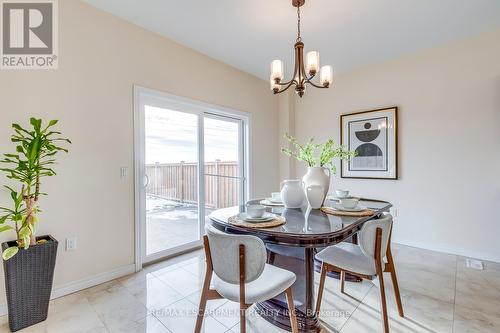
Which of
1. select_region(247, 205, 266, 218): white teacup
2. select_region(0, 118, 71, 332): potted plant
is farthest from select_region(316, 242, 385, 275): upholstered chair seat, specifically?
select_region(0, 118, 71, 332): potted plant

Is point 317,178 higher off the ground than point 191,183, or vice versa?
point 317,178

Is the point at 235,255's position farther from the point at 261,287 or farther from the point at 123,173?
the point at 123,173

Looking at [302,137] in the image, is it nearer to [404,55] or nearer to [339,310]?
[404,55]

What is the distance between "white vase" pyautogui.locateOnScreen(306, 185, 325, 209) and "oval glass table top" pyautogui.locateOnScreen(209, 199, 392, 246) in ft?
0.22

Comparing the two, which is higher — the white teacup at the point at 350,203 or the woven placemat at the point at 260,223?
the white teacup at the point at 350,203

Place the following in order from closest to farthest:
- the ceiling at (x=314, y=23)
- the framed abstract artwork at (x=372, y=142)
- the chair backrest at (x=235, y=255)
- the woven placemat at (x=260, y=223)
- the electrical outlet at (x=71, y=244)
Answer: the chair backrest at (x=235, y=255)
the woven placemat at (x=260, y=223)
the electrical outlet at (x=71, y=244)
the ceiling at (x=314, y=23)
the framed abstract artwork at (x=372, y=142)

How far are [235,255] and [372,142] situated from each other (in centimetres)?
317

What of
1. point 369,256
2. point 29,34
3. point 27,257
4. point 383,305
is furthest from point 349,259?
point 29,34

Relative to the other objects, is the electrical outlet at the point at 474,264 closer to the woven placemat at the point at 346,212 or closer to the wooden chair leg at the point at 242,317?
the woven placemat at the point at 346,212

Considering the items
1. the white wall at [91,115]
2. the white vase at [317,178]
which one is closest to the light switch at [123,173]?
the white wall at [91,115]

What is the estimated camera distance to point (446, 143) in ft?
10.0

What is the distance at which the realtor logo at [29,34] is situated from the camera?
6.35 feet

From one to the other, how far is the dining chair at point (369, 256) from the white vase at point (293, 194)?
44 centimetres

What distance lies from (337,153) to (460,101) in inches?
88.7
